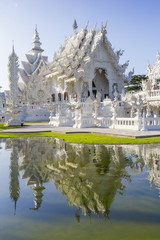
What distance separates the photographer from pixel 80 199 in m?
3.35

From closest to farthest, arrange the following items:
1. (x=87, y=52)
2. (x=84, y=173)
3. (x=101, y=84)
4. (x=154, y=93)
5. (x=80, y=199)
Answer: (x=80, y=199) → (x=84, y=173) → (x=154, y=93) → (x=87, y=52) → (x=101, y=84)

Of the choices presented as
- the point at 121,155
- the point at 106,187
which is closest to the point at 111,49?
the point at 121,155

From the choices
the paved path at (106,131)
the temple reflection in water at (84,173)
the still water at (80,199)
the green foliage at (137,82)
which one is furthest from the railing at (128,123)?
the green foliage at (137,82)

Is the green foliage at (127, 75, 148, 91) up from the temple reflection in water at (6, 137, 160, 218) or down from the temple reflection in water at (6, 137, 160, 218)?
up

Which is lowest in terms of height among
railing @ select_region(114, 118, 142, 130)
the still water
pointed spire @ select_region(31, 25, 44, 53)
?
the still water

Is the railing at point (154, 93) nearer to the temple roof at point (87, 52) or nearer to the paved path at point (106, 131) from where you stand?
the paved path at point (106, 131)

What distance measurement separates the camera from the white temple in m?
16.8

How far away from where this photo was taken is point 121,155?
634 cm

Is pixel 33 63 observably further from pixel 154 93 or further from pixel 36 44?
pixel 154 93

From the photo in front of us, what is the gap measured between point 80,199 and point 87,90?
79.0 ft

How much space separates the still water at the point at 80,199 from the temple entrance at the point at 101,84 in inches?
959

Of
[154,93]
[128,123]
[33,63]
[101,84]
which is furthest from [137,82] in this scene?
[128,123]

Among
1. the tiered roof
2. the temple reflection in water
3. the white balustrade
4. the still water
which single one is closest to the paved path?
the temple reflection in water

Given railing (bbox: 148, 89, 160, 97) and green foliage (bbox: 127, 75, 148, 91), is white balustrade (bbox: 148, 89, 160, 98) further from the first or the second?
green foliage (bbox: 127, 75, 148, 91)
